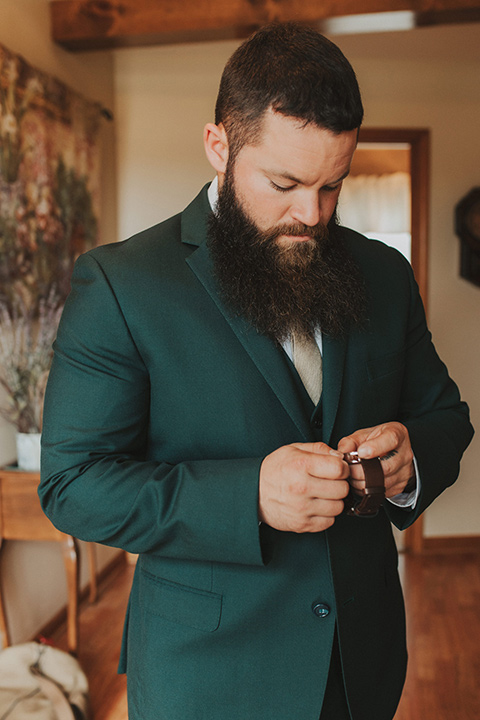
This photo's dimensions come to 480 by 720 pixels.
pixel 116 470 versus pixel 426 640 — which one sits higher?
pixel 116 470

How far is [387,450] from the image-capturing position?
991mm

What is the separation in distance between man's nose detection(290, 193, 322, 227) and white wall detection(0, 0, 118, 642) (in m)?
2.06

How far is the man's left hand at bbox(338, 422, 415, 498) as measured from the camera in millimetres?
960

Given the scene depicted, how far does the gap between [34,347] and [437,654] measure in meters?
2.31

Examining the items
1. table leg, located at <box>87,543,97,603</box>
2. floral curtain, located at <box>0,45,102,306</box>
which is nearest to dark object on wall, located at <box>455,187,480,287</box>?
floral curtain, located at <box>0,45,102,306</box>

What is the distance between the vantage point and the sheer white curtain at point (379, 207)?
17.4 ft

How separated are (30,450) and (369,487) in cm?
201

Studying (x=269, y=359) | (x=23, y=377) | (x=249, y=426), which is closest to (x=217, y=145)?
(x=269, y=359)

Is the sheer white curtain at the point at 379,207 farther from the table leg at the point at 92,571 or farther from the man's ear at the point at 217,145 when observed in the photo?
the man's ear at the point at 217,145

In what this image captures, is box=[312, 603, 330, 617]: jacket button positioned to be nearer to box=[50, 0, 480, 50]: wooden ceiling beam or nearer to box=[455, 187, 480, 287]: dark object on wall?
box=[50, 0, 480, 50]: wooden ceiling beam

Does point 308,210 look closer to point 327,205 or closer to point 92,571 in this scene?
point 327,205

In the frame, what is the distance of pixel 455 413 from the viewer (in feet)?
4.24

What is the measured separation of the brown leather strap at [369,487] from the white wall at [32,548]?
214 centimetres

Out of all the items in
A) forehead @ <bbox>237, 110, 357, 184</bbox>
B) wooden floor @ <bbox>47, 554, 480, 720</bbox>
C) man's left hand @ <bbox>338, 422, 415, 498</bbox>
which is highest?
forehead @ <bbox>237, 110, 357, 184</bbox>
